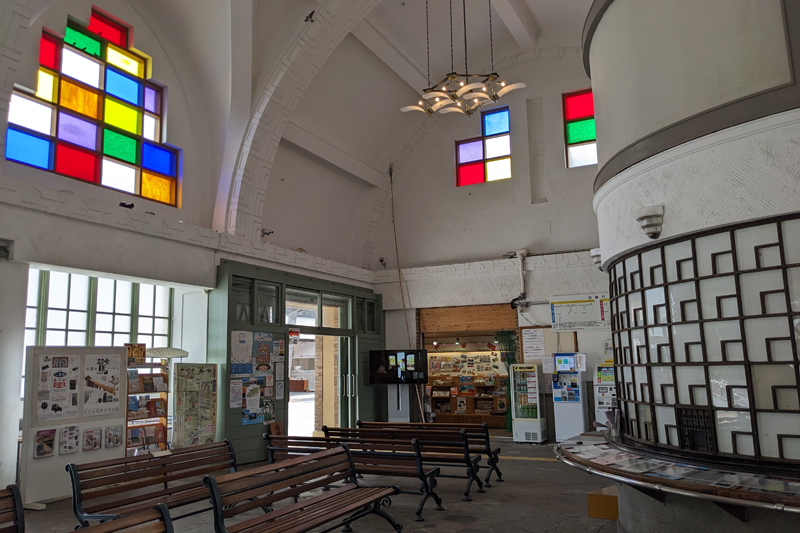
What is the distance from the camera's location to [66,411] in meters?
6.62

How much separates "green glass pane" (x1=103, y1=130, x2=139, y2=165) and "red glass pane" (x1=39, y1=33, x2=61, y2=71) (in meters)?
1.02

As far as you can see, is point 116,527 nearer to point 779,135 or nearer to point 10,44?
point 779,135

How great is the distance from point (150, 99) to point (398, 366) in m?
6.50

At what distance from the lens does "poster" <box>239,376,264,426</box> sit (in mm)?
8945

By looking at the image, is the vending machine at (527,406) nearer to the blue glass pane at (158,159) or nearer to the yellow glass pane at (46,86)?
the blue glass pane at (158,159)

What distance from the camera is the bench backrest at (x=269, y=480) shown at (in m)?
3.70

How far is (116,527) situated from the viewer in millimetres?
2906

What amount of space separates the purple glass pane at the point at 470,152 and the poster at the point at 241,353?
6.16m

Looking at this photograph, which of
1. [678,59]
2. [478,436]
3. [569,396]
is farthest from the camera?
[569,396]

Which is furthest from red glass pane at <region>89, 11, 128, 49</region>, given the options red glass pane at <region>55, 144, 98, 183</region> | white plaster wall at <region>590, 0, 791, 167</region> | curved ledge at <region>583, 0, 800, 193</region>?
curved ledge at <region>583, 0, 800, 193</region>

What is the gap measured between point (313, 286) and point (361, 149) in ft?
10.9

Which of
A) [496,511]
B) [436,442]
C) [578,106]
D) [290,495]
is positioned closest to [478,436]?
[436,442]

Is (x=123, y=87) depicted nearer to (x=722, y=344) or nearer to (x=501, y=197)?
(x=501, y=197)

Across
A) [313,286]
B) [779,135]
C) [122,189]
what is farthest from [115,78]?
[779,135]
